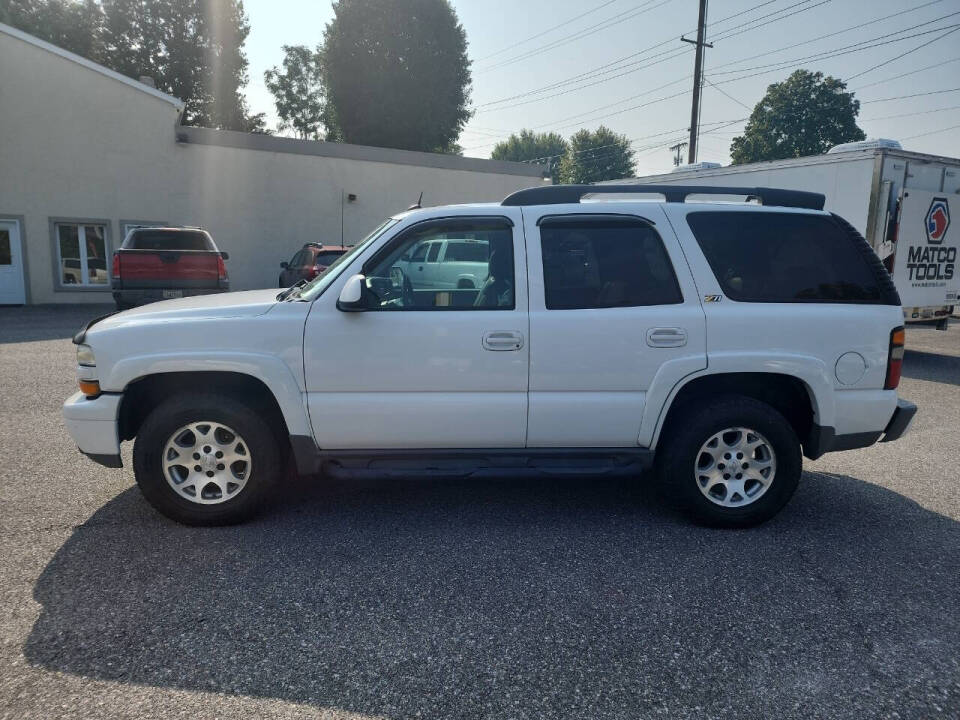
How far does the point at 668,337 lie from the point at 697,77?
22504 millimetres

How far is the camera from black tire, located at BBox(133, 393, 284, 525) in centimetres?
379

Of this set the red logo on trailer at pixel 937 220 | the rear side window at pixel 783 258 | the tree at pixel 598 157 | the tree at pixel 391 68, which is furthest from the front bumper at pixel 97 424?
the tree at pixel 598 157

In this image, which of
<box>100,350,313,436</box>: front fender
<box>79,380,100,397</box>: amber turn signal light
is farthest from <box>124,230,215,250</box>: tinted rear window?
<box>100,350,313,436</box>: front fender

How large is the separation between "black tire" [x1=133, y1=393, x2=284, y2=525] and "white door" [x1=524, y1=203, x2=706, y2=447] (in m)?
→ 1.58

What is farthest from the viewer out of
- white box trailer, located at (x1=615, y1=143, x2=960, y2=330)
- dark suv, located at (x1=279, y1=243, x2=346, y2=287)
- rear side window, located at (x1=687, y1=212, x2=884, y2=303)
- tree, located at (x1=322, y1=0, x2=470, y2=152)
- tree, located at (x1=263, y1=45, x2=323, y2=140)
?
tree, located at (x1=263, y1=45, x2=323, y2=140)

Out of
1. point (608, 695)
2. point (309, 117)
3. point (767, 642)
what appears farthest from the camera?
point (309, 117)

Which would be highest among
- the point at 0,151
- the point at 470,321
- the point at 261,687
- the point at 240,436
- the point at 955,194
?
the point at 0,151

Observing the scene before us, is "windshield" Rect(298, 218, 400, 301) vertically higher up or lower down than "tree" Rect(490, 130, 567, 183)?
lower down

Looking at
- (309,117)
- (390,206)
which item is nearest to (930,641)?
(390,206)

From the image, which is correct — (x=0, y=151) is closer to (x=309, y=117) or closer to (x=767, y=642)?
(x=767, y=642)

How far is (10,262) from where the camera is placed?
17156 millimetres

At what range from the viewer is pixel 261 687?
2539 millimetres

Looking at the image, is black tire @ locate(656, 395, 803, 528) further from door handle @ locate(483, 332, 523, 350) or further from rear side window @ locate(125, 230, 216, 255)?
rear side window @ locate(125, 230, 216, 255)

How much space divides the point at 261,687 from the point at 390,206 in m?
20.3
